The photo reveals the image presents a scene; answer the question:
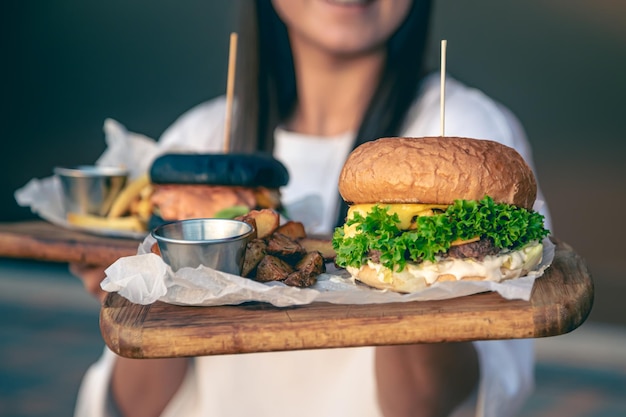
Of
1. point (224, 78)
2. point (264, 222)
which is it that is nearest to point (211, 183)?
point (264, 222)

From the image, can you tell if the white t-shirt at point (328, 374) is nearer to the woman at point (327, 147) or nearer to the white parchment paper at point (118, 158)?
the woman at point (327, 147)

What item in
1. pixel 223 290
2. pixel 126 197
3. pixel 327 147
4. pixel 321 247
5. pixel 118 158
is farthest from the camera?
pixel 118 158

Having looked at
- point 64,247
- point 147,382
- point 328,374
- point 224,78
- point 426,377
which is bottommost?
point 147,382

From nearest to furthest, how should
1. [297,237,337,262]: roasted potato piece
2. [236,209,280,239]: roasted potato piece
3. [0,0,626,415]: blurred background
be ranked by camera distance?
[236,209,280,239]: roasted potato piece
[297,237,337,262]: roasted potato piece
[0,0,626,415]: blurred background

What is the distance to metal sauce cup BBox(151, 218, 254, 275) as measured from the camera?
6.39 ft

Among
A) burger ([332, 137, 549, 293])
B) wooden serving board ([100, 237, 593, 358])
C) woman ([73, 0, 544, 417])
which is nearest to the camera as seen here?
wooden serving board ([100, 237, 593, 358])

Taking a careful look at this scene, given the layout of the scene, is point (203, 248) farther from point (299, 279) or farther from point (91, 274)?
point (91, 274)

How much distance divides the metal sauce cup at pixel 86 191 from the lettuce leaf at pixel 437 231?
5.33ft

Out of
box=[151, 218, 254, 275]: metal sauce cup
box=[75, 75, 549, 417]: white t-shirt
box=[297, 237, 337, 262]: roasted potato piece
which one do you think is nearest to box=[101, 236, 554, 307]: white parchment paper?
box=[151, 218, 254, 275]: metal sauce cup

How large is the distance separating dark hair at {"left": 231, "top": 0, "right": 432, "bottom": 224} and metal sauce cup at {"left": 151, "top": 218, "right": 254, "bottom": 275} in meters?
1.40

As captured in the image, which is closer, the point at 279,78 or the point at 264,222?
the point at 264,222

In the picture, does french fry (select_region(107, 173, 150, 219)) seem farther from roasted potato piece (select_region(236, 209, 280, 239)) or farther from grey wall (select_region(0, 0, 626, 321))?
grey wall (select_region(0, 0, 626, 321))

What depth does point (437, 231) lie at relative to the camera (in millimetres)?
2002

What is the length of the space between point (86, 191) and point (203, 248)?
1564 millimetres
